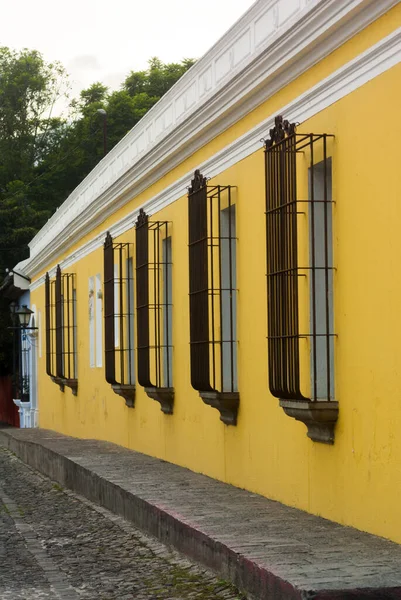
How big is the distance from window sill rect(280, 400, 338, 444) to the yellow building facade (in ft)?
0.05

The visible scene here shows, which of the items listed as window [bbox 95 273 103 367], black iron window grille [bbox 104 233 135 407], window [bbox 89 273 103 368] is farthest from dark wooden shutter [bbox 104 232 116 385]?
window [bbox 95 273 103 367]

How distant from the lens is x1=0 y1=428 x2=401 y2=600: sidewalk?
18.7ft

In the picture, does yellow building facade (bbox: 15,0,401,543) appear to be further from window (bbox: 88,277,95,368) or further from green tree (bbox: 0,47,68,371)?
green tree (bbox: 0,47,68,371)

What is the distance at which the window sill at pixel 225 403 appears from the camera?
1050 cm

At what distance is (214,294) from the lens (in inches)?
429

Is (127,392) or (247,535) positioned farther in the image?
(127,392)

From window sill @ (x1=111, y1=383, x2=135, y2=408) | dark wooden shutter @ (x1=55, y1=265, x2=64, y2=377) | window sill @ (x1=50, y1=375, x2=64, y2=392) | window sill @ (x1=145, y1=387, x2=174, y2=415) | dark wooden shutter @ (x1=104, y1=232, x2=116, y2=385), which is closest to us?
window sill @ (x1=145, y1=387, x2=174, y2=415)

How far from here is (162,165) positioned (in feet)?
43.8

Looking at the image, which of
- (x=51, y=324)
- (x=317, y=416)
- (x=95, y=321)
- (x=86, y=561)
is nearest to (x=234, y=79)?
(x=317, y=416)

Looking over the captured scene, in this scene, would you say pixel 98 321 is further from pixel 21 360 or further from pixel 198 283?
pixel 21 360

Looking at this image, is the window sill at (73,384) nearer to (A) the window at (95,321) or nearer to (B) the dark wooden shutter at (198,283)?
(A) the window at (95,321)

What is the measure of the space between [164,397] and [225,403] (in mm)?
2774

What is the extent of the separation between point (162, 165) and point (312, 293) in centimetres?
564

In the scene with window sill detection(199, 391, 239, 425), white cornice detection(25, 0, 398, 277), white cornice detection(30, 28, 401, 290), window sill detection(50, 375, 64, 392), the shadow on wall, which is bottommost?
the shadow on wall
